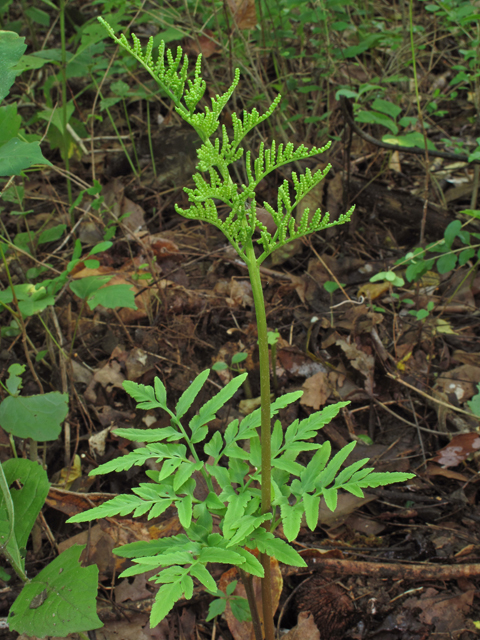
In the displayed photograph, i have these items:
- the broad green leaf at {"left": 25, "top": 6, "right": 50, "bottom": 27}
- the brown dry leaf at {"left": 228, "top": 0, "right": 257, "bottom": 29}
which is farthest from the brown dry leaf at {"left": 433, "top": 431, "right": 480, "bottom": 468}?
the broad green leaf at {"left": 25, "top": 6, "right": 50, "bottom": 27}

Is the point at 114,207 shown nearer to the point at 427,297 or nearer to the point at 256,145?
the point at 256,145

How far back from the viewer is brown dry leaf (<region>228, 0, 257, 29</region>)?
3.39 meters

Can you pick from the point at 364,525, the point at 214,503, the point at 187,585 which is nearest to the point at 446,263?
the point at 364,525

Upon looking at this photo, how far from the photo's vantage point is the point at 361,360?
2.75 meters

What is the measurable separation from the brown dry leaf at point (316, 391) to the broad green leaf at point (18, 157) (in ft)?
5.55

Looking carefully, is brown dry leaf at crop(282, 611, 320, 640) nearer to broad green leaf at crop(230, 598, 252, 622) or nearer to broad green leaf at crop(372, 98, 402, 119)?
broad green leaf at crop(230, 598, 252, 622)

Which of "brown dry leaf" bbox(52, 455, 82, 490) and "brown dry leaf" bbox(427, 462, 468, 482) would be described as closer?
"brown dry leaf" bbox(427, 462, 468, 482)

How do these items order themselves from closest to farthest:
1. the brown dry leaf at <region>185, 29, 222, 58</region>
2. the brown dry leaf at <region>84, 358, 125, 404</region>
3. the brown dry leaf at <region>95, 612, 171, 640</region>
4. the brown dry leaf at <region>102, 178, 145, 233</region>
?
1. the brown dry leaf at <region>95, 612, 171, 640</region>
2. the brown dry leaf at <region>84, 358, 125, 404</region>
3. the brown dry leaf at <region>102, 178, 145, 233</region>
4. the brown dry leaf at <region>185, 29, 222, 58</region>

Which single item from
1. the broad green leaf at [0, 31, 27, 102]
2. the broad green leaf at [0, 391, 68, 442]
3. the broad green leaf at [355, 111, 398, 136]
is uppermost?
the broad green leaf at [0, 31, 27, 102]

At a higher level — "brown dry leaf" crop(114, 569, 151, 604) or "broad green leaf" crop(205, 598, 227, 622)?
"broad green leaf" crop(205, 598, 227, 622)

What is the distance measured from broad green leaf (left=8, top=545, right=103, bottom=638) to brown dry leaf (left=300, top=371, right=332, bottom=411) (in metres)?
1.32

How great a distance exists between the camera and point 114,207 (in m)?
A: 4.05

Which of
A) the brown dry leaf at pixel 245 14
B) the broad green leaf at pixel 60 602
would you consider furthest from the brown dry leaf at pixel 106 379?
the brown dry leaf at pixel 245 14

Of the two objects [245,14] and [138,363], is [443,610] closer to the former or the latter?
[138,363]
